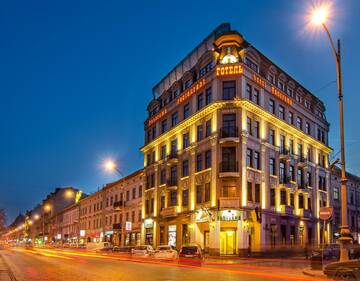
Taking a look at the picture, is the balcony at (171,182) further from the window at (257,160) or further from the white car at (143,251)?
the white car at (143,251)

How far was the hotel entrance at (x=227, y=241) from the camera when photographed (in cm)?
→ 4175

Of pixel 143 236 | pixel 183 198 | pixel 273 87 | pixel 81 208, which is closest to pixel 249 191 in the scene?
pixel 183 198

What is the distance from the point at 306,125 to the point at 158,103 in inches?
796

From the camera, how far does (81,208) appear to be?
3824 inches

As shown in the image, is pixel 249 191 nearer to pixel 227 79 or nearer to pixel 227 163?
pixel 227 163

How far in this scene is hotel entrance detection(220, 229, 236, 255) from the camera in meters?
41.8

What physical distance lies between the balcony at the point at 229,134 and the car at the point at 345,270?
26067mm

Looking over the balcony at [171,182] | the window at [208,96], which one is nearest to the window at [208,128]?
the window at [208,96]

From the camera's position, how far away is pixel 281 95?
50469mm

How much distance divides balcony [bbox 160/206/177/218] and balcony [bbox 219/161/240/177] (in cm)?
988

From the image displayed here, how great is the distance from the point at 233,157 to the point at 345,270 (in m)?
27.7

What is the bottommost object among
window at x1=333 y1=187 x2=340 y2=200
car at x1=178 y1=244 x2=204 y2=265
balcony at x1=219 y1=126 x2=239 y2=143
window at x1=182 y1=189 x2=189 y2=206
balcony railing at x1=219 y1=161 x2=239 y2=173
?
car at x1=178 y1=244 x2=204 y2=265

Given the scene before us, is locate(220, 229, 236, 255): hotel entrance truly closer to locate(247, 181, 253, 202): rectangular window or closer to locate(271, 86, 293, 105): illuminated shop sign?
locate(247, 181, 253, 202): rectangular window

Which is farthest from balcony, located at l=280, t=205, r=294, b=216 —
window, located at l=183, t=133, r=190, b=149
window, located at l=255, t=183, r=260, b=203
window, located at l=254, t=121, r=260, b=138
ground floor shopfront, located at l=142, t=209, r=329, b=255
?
window, located at l=183, t=133, r=190, b=149
